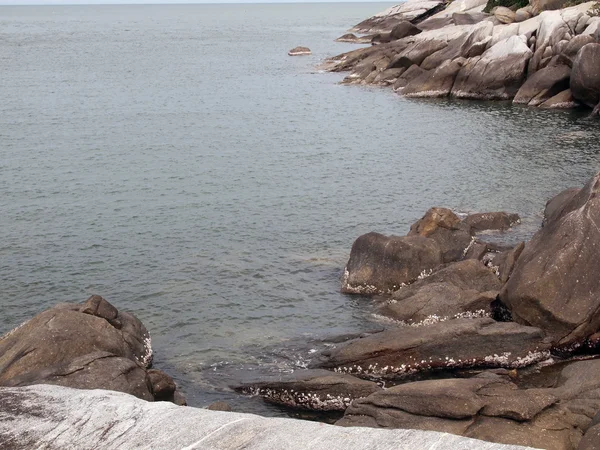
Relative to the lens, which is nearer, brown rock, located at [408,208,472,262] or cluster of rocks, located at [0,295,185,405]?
cluster of rocks, located at [0,295,185,405]

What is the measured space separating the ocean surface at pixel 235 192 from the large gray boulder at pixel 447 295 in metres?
1.40

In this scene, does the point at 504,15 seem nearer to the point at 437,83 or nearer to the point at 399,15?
the point at 437,83

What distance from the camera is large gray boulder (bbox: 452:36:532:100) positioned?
73812mm

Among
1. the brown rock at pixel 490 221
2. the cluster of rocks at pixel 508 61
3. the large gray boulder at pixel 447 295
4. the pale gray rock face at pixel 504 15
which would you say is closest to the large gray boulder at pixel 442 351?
the large gray boulder at pixel 447 295

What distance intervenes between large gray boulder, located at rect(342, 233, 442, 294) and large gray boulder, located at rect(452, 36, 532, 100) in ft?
150

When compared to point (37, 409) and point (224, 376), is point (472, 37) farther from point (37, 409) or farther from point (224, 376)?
point (37, 409)

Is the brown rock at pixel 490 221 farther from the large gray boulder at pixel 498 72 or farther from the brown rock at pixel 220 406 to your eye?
the large gray boulder at pixel 498 72

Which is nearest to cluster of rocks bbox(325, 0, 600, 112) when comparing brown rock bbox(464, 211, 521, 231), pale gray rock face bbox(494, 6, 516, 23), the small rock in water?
pale gray rock face bbox(494, 6, 516, 23)

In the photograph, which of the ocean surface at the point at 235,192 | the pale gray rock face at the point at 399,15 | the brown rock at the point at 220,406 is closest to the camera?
the brown rock at the point at 220,406

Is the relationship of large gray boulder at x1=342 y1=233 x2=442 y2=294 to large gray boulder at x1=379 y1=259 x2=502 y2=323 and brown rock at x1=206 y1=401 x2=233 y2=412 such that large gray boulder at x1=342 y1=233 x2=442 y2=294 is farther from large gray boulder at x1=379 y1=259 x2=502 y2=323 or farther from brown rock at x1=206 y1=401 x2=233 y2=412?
brown rock at x1=206 y1=401 x2=233 y2=412

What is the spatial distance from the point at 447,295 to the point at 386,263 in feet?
13.8

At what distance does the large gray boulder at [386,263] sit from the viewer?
3225cm

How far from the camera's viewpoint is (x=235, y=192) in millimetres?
46969

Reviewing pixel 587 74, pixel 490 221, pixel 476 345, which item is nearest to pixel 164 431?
pixel 476 345
